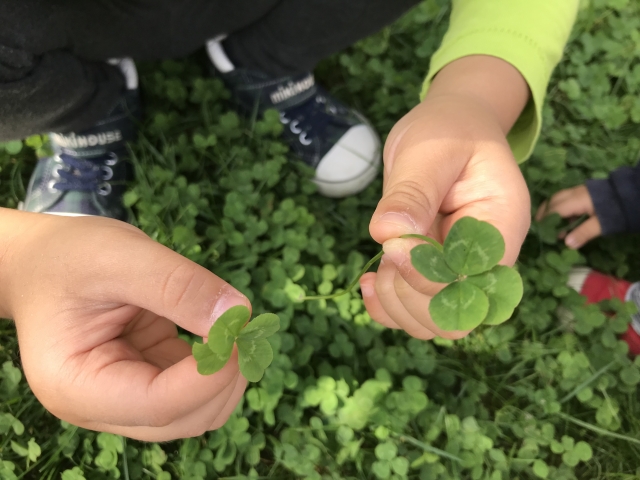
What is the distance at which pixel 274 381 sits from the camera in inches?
61.4

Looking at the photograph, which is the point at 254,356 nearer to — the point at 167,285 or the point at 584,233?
the point at 167,285

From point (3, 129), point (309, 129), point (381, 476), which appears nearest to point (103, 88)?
point (3, 129)

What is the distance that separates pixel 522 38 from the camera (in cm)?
157

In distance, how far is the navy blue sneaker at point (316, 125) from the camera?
1923 mm

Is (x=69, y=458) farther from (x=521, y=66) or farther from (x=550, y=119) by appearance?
(x=550, y=119)

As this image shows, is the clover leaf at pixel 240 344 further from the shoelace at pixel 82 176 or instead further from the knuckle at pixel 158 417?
the shoelace at pixel 82 176

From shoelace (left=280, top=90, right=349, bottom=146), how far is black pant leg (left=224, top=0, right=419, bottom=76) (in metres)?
0.14

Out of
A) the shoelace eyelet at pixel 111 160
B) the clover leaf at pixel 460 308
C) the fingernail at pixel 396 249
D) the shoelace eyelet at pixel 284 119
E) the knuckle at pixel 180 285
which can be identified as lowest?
the shoelace eyelet at pixel 111 160

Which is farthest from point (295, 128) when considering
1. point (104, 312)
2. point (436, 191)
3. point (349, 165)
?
point (104, 312)

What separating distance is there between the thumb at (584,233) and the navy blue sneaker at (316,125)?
2.58 feet

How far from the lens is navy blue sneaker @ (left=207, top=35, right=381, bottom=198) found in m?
1.92

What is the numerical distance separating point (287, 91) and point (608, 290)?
141 centimetres

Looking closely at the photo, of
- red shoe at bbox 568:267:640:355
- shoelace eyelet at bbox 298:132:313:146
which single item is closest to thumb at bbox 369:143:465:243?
shoelace eyelet at bbox 298:132:313:146

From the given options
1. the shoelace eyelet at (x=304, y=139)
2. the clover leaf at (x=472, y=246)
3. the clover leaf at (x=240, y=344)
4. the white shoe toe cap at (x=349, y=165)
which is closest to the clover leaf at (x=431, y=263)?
the clover leaf at (x=472, y=246)
